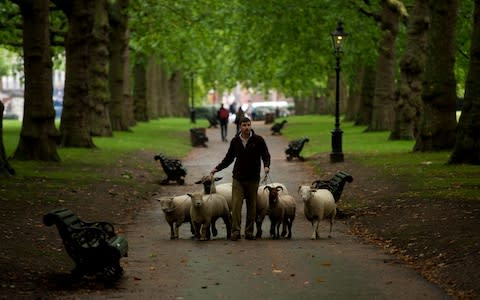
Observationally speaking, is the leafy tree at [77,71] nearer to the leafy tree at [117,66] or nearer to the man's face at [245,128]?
the leafy tree at [117,66]

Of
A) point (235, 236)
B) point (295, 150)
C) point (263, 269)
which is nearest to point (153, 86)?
point (295, 150)

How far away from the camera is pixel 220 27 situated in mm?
53344

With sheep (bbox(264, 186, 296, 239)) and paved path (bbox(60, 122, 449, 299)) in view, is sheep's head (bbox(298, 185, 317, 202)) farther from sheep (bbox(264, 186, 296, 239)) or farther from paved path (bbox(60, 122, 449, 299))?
paved path (bbox(60, 122, 449, 299))

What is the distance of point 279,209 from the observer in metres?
16.5

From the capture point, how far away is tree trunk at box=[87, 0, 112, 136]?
4131cm

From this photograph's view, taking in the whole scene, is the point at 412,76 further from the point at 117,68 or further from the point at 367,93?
the point at 117,68

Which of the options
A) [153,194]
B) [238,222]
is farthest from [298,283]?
[153,194]

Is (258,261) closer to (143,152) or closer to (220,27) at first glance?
(143,152)

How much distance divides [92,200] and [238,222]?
512 centimetres

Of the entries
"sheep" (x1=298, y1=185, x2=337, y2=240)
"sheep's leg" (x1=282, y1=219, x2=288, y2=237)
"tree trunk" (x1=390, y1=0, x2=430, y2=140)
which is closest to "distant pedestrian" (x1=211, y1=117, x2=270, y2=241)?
"sheep's leg" (x1=282, y1=219, x2=288, y2=237)

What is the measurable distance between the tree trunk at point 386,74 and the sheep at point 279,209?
92.6 feet

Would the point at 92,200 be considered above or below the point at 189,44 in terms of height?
below

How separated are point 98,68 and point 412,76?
1231cm

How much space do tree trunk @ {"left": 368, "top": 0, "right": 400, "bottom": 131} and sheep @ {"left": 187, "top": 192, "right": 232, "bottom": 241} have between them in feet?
93.5
